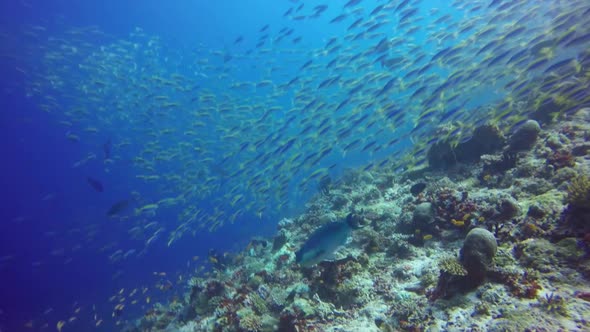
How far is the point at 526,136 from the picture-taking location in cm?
701

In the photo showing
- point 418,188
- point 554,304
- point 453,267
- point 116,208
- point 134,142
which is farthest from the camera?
point 134,142

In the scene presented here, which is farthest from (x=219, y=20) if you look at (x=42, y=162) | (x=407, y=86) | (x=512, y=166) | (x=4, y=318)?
(x=512, y=166)

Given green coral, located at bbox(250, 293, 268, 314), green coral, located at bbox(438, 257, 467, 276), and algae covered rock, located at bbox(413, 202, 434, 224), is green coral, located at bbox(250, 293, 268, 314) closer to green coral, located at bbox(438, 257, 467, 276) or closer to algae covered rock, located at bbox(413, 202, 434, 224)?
green coral, located at bbox(438, 257, 467, 276)

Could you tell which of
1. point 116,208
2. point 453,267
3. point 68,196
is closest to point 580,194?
point 453,267

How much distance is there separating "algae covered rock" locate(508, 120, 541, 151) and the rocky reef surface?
0.07 ft

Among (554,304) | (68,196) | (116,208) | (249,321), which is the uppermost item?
(68,196)

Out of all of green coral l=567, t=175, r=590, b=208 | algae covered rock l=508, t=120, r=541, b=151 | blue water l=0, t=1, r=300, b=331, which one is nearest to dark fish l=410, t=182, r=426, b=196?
algae covered rock l=508, t=120, r=541, b=151

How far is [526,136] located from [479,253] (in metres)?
5.12

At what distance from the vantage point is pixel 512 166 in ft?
22.4

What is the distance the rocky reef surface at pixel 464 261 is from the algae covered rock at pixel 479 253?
13mm

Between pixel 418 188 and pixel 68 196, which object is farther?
pixel 68 196

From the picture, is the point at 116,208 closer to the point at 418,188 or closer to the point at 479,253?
the point at 418,188

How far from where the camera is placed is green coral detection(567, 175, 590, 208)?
143 inches

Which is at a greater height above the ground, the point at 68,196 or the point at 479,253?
the point at 68,196
